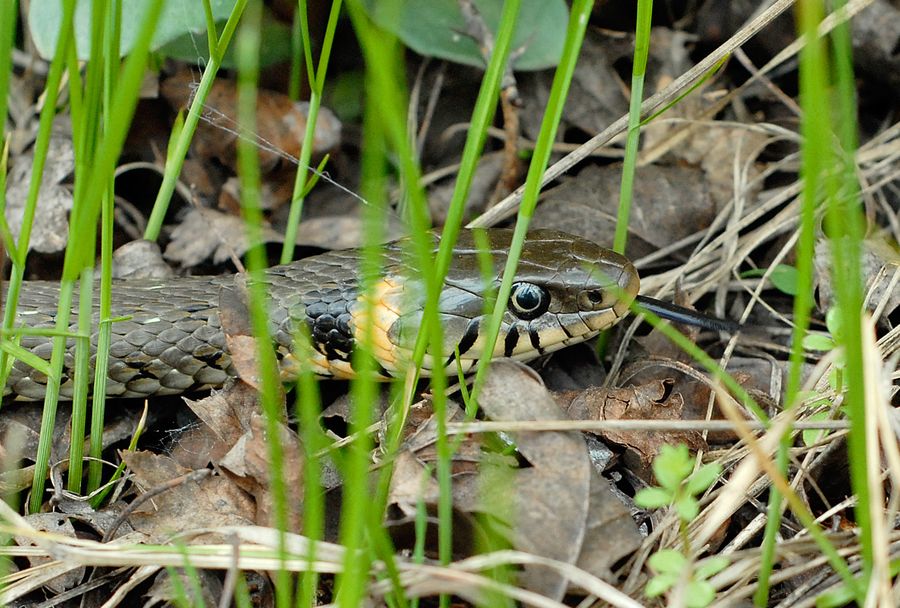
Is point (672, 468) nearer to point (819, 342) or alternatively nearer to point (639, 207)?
point (819, 342)

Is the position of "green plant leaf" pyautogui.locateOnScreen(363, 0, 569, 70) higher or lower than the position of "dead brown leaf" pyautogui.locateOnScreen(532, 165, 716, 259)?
higher

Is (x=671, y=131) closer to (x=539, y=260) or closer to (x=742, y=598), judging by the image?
(x=539, y=260)

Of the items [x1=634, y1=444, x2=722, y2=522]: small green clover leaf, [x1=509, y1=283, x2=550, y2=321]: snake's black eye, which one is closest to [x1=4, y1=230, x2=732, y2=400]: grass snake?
[x1=509, y1=283, x2=550, y2=321]: snake's black eye

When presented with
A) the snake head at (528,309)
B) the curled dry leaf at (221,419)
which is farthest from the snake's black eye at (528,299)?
the curled dry leaf at (221,419)

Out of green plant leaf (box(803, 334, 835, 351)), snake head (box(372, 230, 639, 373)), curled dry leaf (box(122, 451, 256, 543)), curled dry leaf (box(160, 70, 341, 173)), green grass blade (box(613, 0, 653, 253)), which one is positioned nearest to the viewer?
green plant leaf (box(803, 334, 835, 351))

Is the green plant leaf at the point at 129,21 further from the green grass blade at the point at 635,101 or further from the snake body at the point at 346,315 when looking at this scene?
the green grass blade at the point at 635,101

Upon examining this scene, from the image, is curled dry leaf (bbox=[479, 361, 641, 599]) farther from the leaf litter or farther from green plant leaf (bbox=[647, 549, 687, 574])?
green plant leaf (bbox=[647, 549, 687, 574])
